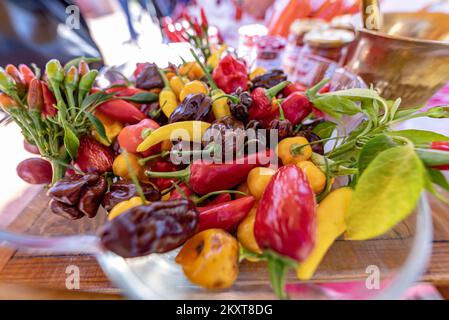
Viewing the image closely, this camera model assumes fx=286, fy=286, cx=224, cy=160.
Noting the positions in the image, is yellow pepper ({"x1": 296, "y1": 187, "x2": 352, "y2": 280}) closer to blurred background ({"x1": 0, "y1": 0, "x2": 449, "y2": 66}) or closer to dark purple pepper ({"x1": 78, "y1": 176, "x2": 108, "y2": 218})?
dark purple pepper ({"x1": 78, "y1": 176, "x2": 108, "y2": 218})

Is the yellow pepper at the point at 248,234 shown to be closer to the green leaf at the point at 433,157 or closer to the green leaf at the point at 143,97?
the green leaf at the point at 433,157

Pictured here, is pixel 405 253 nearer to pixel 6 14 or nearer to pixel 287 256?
Result: pixel 287 256

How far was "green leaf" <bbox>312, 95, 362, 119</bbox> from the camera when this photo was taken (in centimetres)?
52

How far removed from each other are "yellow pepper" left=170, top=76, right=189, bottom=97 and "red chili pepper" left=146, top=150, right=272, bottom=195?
281 mm

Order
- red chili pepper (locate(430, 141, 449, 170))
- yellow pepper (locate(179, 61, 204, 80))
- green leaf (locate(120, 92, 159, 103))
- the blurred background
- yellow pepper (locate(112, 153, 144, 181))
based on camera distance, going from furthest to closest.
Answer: the blurred background, yellow pepper (locate(179, 61, 204, 80)), green leaf (locate(120, 92, 159, 103)), yellow pepper (locate(112, 153, 144, 181)), red chili pepper (locate(430, 141, 449, 170))

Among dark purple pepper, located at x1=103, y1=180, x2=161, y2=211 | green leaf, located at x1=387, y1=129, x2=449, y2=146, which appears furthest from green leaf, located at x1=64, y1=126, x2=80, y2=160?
green leaf, located at x1=387, y1=129, x2=449, y2=146

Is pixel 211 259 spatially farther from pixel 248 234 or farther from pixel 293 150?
pixel 293 150

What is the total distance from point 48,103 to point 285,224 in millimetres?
542

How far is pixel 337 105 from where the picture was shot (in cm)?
55

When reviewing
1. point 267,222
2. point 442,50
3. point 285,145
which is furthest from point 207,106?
point 442,50

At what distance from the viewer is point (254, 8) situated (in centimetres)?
175

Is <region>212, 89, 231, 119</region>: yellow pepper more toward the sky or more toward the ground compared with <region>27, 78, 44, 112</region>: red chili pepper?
more toward the ground
